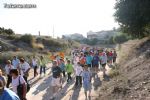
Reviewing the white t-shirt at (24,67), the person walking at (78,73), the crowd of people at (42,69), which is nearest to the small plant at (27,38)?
the crowd of people at (42,69)

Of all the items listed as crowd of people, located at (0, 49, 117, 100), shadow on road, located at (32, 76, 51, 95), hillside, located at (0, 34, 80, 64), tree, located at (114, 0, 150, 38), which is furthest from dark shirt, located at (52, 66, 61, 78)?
hillside, located at (0, 34, 80, 64)

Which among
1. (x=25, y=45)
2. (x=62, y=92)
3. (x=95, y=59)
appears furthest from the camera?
(x=25, y=45)

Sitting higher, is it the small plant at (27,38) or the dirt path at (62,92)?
the small plant at (27,38)

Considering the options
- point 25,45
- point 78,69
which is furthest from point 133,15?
point 25,45

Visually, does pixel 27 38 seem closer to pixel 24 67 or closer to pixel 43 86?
pixel 43 86

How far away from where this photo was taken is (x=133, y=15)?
3884 cm

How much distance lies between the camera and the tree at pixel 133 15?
36.6 m

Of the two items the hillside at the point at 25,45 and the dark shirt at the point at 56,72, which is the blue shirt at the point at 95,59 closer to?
the dark shirt at the point at 56,72

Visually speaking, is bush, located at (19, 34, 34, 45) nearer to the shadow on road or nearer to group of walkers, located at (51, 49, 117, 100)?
group of walkers, located at (51, 49, 117, 100)

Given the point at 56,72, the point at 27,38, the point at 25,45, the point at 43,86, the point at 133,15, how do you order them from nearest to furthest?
the point at 56,72 < the point at 43,86 < the point at 133,15 < the point at 25,45 < the point at 27,38

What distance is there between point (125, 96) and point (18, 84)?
179 inches

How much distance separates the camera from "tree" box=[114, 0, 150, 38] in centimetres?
3662

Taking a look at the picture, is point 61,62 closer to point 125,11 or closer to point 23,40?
point 125,11

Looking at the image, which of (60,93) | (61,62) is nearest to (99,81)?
(61,62)
